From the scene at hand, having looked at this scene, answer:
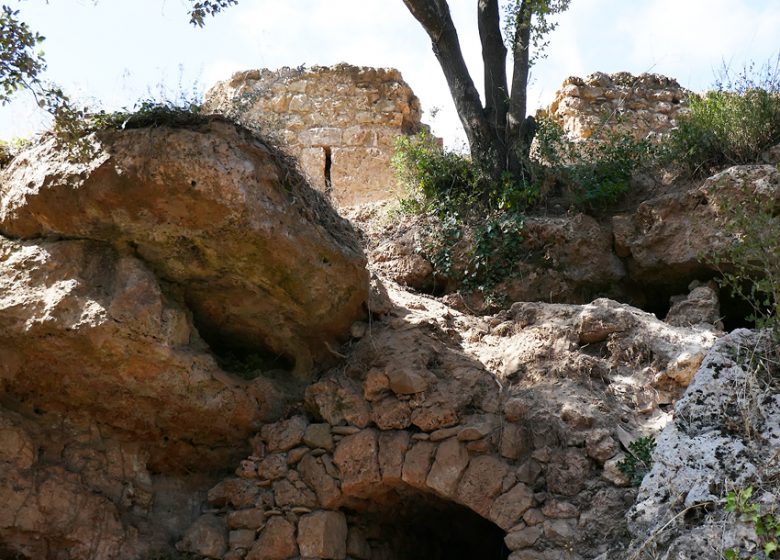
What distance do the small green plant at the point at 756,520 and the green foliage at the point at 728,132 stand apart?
4461 mm

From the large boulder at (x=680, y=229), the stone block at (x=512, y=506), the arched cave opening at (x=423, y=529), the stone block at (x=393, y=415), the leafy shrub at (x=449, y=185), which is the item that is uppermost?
the leafy shrub at (x=449, y=185)

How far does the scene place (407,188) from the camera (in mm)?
8844

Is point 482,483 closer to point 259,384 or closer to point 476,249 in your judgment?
point 259,384

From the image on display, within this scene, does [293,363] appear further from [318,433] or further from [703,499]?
[703,499]

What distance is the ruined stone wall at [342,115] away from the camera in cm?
1077

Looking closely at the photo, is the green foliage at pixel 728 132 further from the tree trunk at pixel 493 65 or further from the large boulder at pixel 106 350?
the large boulder at pixel 106 350

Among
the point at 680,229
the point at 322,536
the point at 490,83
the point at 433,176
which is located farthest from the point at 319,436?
the point at 490,83

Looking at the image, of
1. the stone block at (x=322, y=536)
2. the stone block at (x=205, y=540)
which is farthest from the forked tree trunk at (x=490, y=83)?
the stone block at (x=205, y=540)

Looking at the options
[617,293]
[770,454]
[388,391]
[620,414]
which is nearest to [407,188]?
[617,293]

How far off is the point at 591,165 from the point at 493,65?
1.49 m

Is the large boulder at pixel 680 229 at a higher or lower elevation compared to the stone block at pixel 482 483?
higher

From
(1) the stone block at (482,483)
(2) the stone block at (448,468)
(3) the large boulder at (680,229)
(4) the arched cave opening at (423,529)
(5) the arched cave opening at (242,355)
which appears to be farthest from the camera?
(3) the large boulder at (680,229)

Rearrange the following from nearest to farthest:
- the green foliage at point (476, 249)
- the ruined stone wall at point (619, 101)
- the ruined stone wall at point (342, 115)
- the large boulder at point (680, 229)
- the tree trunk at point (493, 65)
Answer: the large boulder at point (680, 229), the green foliage at point (476, 249), the tree trunk at point (493, 65), the ruined stone wall at point (619, 101), the ruined stone wall at point (342, 115)

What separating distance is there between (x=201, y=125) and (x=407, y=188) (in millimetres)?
3281
